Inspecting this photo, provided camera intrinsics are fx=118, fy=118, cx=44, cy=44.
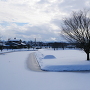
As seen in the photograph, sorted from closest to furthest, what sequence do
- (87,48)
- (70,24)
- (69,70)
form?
1. (69,70)
2. (87,48)
3. (70,24)

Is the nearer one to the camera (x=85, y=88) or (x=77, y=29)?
(x=85, y=88)

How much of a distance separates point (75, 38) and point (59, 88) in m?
10.0

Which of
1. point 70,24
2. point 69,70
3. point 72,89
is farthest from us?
point 70,24

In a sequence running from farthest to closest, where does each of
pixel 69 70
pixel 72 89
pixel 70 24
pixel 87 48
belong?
pixel 70 24
pixel 87 48
pixel 69 70
pixel 72 89

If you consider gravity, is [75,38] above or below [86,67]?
above

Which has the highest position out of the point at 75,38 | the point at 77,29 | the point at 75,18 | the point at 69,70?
the point at 75,18

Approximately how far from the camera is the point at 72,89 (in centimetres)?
623

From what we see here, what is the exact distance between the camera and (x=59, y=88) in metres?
6.43

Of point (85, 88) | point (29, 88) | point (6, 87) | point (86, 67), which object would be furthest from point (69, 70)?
point (6, 87)

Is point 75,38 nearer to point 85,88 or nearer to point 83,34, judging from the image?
point 83,34

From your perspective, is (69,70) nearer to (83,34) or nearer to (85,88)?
(85,88)

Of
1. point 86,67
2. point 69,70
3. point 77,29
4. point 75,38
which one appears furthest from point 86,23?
point 69,70

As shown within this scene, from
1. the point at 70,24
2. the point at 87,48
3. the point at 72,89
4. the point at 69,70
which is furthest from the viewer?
the point at 70,24

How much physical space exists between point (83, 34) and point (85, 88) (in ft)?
31.9
